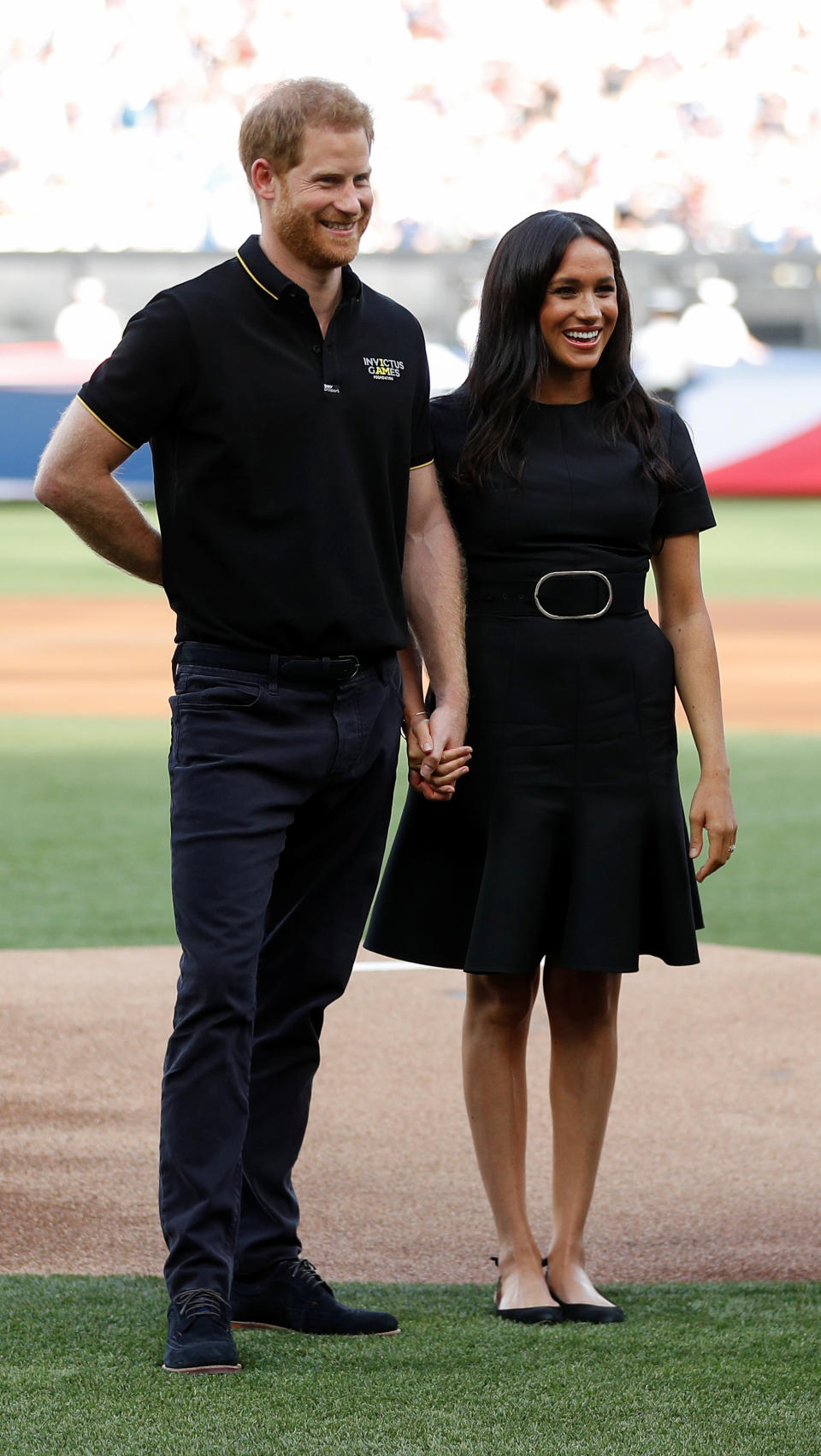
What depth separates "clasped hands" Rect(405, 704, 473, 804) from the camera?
2996mm

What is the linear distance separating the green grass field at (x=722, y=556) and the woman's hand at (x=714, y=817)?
43.3 ft

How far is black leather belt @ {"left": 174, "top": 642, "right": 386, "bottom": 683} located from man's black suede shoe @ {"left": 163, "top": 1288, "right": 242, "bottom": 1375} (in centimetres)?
94

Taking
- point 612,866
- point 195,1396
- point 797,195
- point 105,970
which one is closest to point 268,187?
point 612,866

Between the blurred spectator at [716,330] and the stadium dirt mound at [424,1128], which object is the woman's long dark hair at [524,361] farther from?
the blurred spectator at [716,330]

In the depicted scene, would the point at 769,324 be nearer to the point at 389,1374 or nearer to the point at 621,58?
the point at 621,58

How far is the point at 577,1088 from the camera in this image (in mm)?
3209

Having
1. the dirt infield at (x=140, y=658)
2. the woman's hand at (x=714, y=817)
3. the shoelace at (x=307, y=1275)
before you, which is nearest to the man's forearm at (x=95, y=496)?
the woman's hand at (x=714, y=817)

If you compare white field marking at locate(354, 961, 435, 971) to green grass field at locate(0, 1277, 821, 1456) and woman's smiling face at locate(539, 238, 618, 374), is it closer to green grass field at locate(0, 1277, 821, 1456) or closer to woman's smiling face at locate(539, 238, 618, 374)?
green grass field at locate(0, 1277, 821, 1456)

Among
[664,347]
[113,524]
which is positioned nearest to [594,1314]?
[113,524]

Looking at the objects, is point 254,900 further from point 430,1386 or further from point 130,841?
point 130,841

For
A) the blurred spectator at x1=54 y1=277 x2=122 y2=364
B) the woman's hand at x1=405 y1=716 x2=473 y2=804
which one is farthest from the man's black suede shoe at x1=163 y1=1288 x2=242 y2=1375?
the blurred spectator at x1=54 y1=277 x2=122 y2=364

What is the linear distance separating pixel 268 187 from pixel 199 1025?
129cm

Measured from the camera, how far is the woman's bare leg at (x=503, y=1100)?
10.4 ft

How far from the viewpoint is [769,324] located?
974 inches
